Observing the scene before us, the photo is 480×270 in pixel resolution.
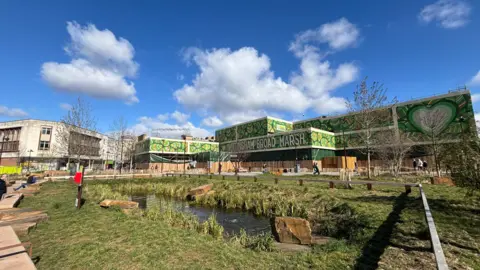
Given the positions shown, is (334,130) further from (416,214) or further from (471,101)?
(416,214)

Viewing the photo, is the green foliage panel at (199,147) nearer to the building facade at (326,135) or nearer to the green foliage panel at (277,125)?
the building facade at (326,135)

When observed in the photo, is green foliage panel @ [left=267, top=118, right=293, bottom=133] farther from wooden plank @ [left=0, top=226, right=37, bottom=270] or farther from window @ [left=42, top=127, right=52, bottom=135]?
wooden plank @ [left=0, top=226, right=37, bottom=270]

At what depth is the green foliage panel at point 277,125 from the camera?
2554 inches

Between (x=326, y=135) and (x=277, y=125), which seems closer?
(x=326, y=135)

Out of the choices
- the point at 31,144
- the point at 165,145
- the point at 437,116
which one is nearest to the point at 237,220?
the point at 437,116

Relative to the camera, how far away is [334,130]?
56.2 m

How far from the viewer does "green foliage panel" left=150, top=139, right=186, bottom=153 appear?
68887 millimetres

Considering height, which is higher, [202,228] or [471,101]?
[471,101]

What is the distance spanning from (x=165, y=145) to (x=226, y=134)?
68.7ft

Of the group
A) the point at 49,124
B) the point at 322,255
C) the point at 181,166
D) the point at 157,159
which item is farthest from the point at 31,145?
the point at 322,255

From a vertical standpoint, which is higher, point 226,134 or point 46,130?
point 226,134

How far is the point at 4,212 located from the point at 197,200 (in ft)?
32.5

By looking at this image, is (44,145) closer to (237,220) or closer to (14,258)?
(237,220)

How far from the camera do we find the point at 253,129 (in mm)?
68625
